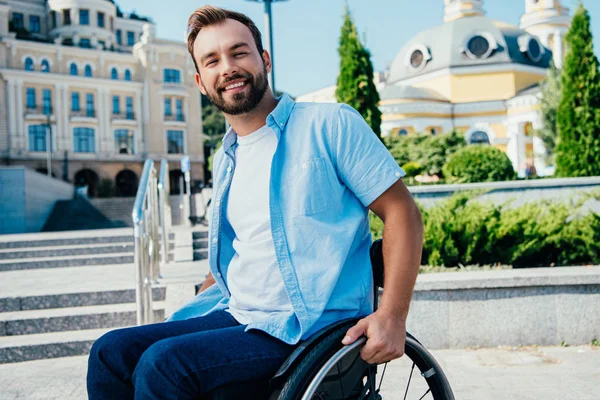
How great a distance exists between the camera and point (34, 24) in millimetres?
57844

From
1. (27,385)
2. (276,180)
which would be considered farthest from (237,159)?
(27,385)

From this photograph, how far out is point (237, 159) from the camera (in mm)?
2053

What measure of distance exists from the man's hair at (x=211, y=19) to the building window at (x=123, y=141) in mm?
50426

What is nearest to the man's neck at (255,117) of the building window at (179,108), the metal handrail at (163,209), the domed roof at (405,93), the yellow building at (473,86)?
the metal handrail at (163,209)

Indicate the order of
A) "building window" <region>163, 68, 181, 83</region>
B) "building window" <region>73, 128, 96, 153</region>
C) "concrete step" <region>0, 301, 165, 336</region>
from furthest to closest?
1. "building window" <region>163, 68, 181, 83</region>
2. "building window" <region>73, 128, 96, 153</region>
3. "concrete step" <region>0, 301, 165, 336</region>

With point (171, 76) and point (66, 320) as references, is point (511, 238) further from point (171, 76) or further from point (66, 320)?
point (171, 76)

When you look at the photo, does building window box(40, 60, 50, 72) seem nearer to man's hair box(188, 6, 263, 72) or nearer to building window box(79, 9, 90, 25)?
building window box(79, 9, 90, 25)

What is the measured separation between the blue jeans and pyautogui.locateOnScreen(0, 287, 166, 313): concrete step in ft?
12.3

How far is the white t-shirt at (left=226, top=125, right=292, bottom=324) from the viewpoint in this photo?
184 cm

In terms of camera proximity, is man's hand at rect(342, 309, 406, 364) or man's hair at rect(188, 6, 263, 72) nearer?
man's hand at rect(342, 309, 406, 364)

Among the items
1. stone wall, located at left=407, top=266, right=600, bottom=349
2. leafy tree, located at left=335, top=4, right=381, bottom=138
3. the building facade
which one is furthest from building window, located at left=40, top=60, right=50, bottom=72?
stone wall, located at left=407, top=266, right=600, bottom=349

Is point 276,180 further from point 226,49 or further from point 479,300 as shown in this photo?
point 479,300

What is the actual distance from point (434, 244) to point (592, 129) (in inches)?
448

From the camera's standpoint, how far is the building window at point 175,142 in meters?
52.2
